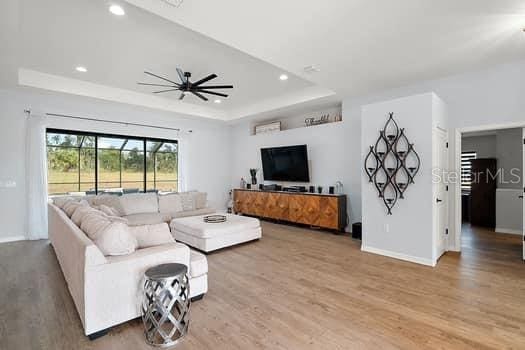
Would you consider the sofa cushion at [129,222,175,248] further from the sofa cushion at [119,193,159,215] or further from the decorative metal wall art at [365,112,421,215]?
the decorative metal wall art at [365,112,421,215]

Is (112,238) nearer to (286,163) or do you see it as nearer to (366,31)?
(366,31)

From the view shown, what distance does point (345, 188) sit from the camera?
5.56 meters

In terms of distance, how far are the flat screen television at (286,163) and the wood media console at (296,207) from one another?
52 cm

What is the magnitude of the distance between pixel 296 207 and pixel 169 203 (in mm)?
2875

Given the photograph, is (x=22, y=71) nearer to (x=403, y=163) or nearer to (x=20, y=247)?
(x=20, y=247)

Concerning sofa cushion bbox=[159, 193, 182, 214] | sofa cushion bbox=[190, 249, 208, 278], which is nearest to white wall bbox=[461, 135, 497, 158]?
sofa cushion bbox=[190, 249, 208, 278]

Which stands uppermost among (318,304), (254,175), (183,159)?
(183,159)

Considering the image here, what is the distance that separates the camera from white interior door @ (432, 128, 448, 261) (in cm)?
366

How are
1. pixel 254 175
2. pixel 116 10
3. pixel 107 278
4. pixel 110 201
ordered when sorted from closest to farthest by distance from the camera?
1. pixel 107 278
2. pixel 116 10
3. pixel 110 201
4. pixel 254 175

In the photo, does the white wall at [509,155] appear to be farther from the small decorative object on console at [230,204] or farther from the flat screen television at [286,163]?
the small decorative object on console at [230,204]

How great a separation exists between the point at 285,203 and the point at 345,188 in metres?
1.45

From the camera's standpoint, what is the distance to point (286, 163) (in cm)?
655

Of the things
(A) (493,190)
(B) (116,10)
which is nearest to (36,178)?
(B) (116,10)

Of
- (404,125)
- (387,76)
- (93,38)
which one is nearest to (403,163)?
(404,125)
